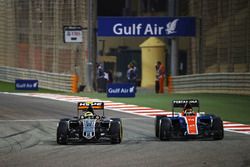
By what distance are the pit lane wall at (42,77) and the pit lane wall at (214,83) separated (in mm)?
5406

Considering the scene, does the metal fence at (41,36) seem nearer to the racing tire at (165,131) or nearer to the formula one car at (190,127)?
the formula one car at (190,127)

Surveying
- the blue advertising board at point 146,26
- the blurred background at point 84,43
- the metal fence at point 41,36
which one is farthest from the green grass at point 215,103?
the metal fence at point 41,36

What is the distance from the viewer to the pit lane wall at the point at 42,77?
125ft

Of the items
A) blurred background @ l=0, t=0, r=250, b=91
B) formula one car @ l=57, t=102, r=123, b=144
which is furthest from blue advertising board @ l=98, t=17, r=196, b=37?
formula one car @ l=57, t=102, r=123, b=144

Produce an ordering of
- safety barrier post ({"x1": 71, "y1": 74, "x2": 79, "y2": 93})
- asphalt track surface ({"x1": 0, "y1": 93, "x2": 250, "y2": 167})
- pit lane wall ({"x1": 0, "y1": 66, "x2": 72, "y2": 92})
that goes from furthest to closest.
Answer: pit lane wall ({"x1": 0, "y1": 66, "x2": 72, "y2": 92}) < safety barrier post ({"x1": 71, "y1": 74, "x2": 79, "y2": 93}) < asphalt track surface ({"x1": 0, "y1": 93, "x2": 250, "y2": 167})

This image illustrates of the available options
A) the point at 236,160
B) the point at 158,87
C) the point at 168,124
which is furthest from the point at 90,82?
the point at 236,160

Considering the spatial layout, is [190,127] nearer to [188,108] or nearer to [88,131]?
[188,108]

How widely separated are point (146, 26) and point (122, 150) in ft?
74.7

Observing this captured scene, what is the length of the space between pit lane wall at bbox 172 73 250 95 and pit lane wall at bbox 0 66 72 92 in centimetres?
541

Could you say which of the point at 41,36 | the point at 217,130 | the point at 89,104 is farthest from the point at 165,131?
the point at 41,36

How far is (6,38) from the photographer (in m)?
46.9

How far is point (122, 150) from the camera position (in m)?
15.2

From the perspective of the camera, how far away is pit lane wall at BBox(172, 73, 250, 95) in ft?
109

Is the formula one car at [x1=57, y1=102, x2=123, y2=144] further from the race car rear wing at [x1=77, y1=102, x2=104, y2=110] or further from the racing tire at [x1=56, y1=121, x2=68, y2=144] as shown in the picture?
the race car rear wing at [x1=77, y1=102, x2=104, y2=110]
